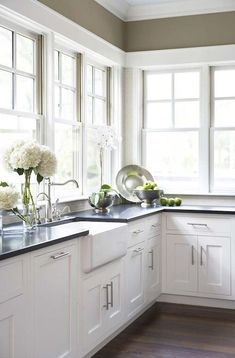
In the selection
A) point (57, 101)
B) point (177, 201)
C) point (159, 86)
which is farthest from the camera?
point (159, 86)

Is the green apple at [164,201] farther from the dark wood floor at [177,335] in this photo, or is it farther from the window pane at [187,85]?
the window pane at [187,85]

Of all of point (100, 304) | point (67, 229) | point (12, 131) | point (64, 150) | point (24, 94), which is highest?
point (24, 94)

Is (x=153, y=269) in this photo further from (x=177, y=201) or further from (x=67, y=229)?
(x=67, y=229)

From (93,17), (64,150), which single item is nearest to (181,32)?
(93,17)

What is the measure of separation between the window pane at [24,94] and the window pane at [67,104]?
52cm

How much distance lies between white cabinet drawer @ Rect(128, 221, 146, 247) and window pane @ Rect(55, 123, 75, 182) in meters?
0.74

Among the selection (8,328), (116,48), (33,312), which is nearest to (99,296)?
(33,312)

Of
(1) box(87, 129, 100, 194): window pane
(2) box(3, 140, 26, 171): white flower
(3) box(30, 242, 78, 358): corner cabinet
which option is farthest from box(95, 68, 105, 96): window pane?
(3) box(30, 242, 78, 358): corner cabinet

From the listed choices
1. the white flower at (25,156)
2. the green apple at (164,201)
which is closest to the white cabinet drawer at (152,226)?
the green apple at (164,201)

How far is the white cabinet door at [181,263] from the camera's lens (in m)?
4.91

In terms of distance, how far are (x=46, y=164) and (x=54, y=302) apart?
2.62 feet

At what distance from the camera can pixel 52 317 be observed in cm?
299

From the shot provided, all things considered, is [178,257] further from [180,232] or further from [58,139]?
[58,139]

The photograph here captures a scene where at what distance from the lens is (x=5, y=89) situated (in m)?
3.71
